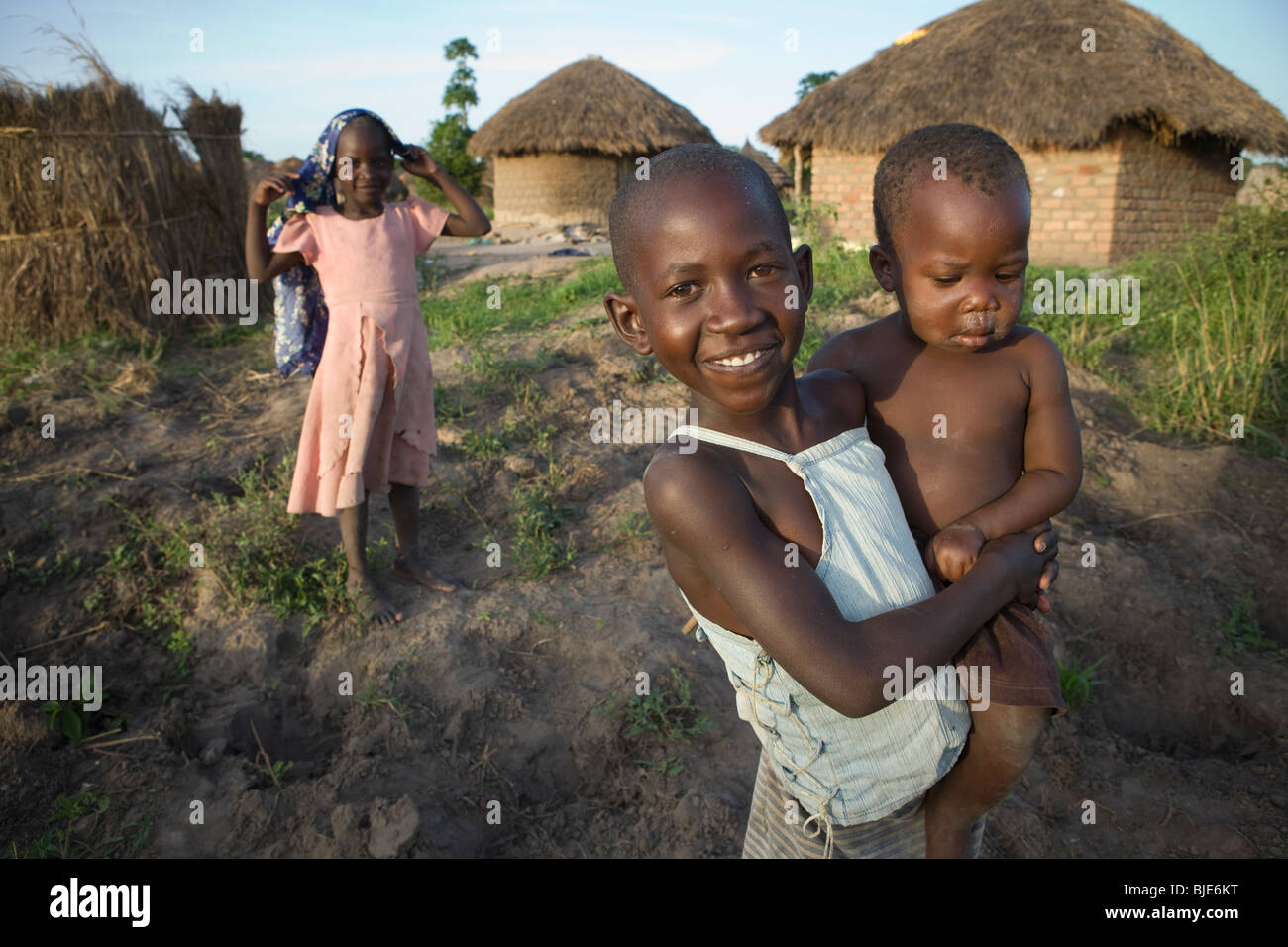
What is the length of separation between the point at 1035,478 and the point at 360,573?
2.73 meters

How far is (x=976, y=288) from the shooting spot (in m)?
1.27

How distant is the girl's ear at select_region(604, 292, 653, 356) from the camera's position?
125 centimetres

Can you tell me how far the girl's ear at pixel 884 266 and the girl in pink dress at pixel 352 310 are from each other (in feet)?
7.83

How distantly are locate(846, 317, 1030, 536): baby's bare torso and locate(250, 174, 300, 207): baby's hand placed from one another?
2683 millimetres

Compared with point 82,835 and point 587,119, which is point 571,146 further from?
point 82,835

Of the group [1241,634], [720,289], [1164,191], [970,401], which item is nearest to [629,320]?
[720,289]

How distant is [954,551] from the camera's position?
1248mm

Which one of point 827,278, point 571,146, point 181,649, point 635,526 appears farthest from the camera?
point 571,146

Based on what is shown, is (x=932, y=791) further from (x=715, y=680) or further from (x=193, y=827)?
(x=193, y=827)

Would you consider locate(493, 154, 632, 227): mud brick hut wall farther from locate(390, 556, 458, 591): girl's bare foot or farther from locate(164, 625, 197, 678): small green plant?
locate(164, 625, 197, 678): small green plant
